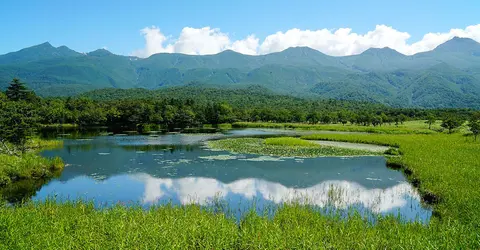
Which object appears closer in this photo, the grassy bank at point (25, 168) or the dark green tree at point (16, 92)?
the grassy bank at point (25, 168)

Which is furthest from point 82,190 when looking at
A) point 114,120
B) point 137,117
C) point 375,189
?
point 114,120

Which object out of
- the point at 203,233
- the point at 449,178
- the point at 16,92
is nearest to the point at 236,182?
the point at 203,233

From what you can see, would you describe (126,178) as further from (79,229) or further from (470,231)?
(470,231)

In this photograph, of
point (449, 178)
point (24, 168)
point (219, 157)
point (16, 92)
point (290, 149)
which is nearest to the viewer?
point (449, 178)

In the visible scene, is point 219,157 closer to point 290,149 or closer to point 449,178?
point 290,149

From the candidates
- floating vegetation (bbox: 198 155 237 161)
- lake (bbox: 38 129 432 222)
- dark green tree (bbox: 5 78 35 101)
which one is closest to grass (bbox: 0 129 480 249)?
lake (bbox: 38 129 432 222)

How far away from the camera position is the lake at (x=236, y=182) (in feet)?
72.0

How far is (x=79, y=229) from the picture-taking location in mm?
13672

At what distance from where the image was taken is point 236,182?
2866 cm

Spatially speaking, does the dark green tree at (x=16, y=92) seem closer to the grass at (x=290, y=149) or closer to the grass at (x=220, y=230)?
the grass at (x=290, y=149)

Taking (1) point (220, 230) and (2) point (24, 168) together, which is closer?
(1) point (220, 230)

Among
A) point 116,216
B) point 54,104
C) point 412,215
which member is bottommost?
point 412,215

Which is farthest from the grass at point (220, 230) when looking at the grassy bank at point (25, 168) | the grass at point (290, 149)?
the grass at point (290, 149)

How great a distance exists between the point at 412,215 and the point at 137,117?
109m
